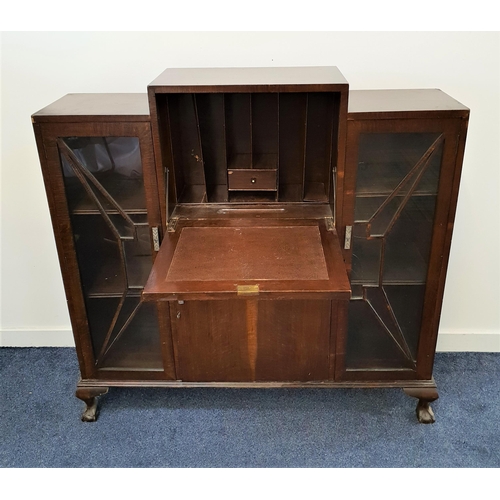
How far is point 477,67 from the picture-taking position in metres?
1.90

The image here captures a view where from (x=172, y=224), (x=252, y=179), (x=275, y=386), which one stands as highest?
(x=252, y=179)

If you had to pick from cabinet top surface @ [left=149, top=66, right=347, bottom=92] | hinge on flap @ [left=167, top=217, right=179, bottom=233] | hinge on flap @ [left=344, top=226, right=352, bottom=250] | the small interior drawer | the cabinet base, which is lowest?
the cabinet base

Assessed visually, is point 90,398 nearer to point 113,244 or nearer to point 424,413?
point 113,244

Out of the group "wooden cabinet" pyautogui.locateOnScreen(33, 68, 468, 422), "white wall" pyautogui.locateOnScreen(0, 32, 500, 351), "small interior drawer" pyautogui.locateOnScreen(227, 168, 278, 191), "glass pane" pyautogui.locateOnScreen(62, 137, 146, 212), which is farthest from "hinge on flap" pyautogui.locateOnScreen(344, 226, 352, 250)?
"glass pane" pyautogui.locateOnScreen(62, 137, 146, 212)

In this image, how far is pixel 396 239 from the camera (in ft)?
5.79

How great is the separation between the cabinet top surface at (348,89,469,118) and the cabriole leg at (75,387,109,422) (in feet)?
4.52

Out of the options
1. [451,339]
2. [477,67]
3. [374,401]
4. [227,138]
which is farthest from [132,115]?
[451,339]

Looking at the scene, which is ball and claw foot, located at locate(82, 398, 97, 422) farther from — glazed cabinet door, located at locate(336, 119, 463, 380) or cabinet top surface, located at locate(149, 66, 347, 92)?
cabinet top surface, located at locate(149, 66, 347, 92)

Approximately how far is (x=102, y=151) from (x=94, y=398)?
992 mm

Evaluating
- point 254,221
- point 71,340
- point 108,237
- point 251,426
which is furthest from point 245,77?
point 71,340

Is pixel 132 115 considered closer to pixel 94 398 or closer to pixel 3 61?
pixel 3 61

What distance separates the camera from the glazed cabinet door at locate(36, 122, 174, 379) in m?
1.65

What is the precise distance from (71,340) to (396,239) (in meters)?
1.56

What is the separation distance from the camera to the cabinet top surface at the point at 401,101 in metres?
1.58
